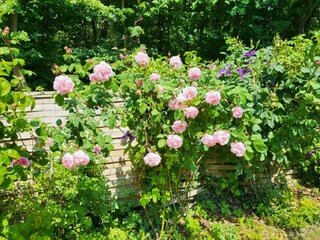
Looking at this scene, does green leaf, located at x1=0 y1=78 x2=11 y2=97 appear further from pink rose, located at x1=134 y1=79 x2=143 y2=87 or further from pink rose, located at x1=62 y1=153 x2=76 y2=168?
pink rose, located at x1=134 y1=79 x2=143 y2=87

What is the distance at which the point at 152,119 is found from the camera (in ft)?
7.93

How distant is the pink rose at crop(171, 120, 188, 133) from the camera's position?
2.28 metres

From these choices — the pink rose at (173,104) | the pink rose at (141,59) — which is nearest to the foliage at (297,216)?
the pink rose at (173,104)

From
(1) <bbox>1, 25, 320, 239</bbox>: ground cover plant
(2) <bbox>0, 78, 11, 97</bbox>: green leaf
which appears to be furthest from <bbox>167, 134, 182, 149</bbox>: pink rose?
(2) <bbox>0, 78, 11, 97</bbox>: green leaf

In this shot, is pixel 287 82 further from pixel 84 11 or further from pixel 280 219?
pixel 84 11

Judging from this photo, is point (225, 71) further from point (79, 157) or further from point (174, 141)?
point (79, 157)

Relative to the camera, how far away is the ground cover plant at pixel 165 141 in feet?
7.13

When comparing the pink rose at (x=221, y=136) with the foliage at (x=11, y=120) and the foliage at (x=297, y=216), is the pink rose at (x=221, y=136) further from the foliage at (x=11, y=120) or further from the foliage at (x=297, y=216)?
the foliage at (x=297, y=216)

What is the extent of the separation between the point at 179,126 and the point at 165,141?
0.56 feet

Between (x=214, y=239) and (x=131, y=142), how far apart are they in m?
1.13

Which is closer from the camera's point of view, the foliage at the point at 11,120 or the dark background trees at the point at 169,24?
the foliage at the point at 11,120

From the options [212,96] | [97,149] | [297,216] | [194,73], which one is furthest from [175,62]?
[297,216]

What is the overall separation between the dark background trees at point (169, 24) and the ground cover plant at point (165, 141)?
359cm

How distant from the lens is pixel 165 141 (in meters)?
2.36
